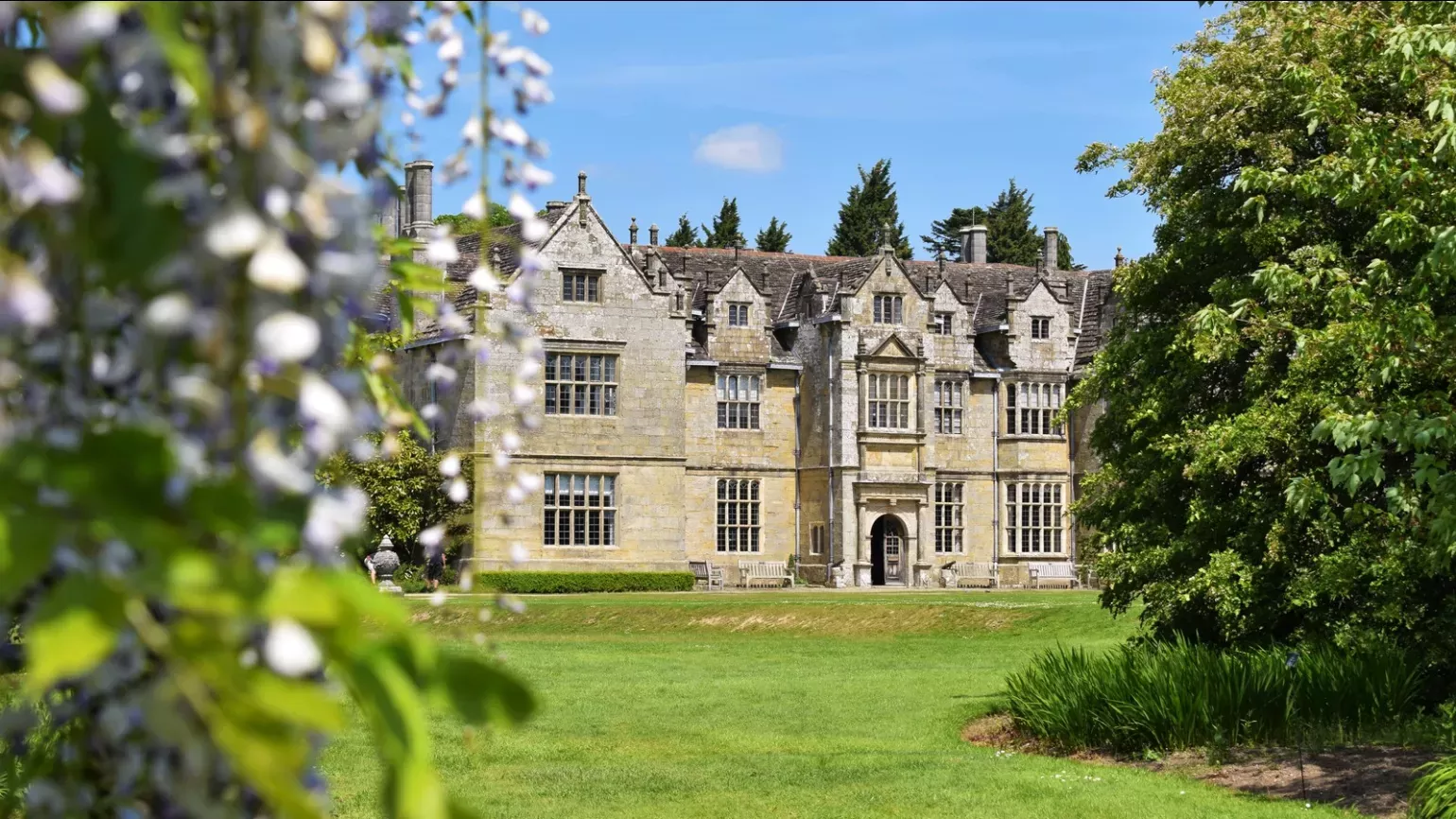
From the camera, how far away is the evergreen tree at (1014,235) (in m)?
90.0

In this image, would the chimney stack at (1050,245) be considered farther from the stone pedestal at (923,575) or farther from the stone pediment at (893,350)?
the stone pedestal at (923,575)

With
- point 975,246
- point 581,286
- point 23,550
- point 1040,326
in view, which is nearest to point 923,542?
point 1040,326

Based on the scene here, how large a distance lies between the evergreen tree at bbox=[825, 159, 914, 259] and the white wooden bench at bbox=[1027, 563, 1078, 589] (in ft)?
112

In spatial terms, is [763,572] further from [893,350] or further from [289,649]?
[289,649]

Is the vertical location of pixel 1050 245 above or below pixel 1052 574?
above

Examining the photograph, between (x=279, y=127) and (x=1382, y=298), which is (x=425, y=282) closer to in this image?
(x=279, y=127)

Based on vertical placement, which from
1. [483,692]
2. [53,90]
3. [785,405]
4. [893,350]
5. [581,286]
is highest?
[581,286]

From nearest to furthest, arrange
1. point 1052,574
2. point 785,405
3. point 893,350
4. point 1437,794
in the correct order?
1. point 1437,794
2. point 893,350
3. point 785,405
4. point 1052,574

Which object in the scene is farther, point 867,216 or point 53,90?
point 867,216

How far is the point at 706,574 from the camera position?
169 ft

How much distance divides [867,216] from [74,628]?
8779 centimetres

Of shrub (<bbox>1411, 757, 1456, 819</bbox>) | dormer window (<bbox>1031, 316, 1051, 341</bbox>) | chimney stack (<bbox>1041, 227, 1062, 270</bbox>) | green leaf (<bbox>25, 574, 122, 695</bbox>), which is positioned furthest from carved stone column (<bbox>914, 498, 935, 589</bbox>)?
green leaf (<bbox>25, 574, 122, 695</bbox>)

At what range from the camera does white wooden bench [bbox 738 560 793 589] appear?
52.4 metres

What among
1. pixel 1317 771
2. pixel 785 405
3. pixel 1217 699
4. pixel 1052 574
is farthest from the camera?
pixel 1052 574
